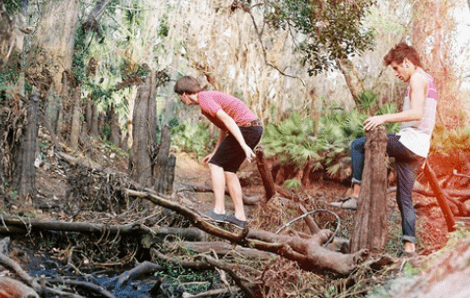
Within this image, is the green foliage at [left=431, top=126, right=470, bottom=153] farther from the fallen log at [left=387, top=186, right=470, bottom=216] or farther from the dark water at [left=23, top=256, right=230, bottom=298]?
the dark water at [left=23, top=256, right=230, bottom=298]

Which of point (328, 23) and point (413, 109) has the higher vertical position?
point (328, 23)

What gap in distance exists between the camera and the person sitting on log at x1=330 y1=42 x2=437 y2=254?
2.92m

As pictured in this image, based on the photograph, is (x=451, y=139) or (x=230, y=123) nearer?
(x=230, y=123)

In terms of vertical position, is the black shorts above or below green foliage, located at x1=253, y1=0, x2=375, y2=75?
below

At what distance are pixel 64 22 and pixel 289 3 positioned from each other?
16.2 ft

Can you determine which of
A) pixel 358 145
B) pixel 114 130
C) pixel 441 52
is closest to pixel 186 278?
pixel 358 145

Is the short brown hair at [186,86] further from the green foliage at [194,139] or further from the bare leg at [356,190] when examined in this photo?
the green foliage at [194,139]

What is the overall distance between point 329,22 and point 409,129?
3675 millimetres

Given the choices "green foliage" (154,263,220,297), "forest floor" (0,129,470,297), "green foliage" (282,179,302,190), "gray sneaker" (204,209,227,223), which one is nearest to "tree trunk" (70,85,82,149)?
"forest floor" (0,129,470,297)

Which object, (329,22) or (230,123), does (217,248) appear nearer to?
(230,123)

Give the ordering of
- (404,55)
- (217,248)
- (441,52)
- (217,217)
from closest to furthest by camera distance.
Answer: (404,55)
(217,217)
(217,248)
(441,52)

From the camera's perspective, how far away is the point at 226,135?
3418 mm

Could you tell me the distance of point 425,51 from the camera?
693 cm

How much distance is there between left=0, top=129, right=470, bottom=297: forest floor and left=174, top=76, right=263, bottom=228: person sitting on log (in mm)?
428
